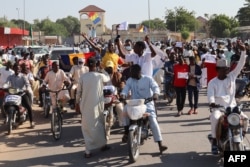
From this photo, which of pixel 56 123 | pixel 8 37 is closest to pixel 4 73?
pixel 56 123

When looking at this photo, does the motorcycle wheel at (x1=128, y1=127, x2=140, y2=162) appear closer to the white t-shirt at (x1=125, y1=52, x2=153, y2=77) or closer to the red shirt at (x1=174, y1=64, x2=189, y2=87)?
the white t-shirt at (x1=125, y1=52, x2=153, y2=77)

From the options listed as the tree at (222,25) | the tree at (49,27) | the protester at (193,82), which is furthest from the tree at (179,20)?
the protester at (193,82)

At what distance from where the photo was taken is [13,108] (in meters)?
10.0

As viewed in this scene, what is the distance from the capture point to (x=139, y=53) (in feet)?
29.2

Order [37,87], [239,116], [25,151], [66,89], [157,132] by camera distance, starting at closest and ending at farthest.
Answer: [239,116] < [157,132] < [25,151] < [66,89] < [37,87]

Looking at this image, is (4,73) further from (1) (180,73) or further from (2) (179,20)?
(2) (179,20)

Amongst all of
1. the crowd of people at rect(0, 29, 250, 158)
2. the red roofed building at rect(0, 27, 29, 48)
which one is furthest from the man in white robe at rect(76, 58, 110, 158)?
the red roofed building at rect(0, 27, 29, 48)

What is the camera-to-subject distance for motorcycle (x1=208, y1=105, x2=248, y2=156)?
615cm

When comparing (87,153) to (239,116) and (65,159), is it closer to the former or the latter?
(65,159)

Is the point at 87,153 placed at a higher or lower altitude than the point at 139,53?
lower

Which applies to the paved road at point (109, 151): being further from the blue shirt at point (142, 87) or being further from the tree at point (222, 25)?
the tree at point (222, 25)

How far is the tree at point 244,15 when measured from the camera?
86625 mm

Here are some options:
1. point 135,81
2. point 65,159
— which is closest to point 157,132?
point 135,81

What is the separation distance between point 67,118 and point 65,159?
14.6ft
